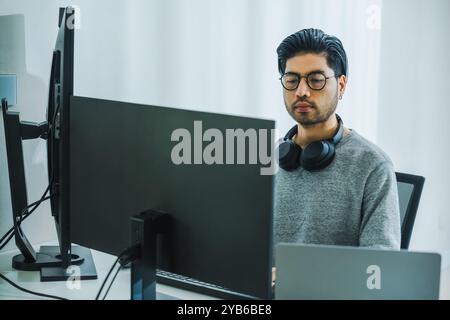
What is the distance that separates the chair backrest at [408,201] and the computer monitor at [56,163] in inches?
35.7

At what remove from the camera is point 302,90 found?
1822 mm

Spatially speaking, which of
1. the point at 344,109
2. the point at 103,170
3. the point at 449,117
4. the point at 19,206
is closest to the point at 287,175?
the point at 103,170

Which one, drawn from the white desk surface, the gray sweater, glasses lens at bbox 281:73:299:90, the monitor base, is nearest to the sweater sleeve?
the gray sweater

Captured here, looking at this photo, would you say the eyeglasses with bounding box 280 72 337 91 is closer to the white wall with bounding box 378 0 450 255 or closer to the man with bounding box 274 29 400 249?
the man with bounding box 274 29 400 249

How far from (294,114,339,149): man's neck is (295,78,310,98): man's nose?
0.10 m

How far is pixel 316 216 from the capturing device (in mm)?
1775

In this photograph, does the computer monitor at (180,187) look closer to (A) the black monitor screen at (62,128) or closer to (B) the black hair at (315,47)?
(A) the black monitor screen at (62,128)

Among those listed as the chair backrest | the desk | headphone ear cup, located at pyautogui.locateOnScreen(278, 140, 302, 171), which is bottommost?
the desk

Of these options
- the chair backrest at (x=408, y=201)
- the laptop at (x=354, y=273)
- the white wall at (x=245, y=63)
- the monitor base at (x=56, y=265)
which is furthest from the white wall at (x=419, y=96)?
the laptop at (x=354, y=273)

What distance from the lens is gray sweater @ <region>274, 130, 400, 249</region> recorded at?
5.57 feet

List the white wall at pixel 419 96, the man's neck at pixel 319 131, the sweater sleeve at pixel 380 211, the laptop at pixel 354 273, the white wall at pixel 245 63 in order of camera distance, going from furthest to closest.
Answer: the white wall at pixel 419 96 → the white wall at pixel 245 63 → the man's neck at pixel 319 131 → the sweater sleeve at pixel 380 211 → the laptop at pixel 354 273

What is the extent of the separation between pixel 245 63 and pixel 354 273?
68.8 inches

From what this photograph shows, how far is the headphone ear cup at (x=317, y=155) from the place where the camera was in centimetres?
177

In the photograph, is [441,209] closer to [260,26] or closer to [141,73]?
[260,26]
